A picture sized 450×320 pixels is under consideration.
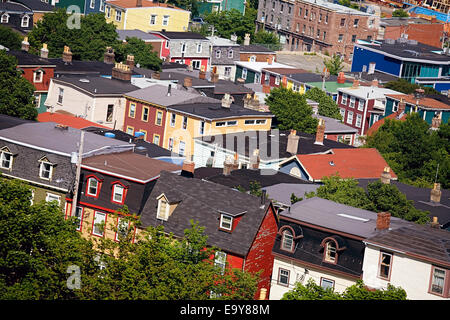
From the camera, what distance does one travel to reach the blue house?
112250 mm

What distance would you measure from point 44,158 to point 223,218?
10434mm

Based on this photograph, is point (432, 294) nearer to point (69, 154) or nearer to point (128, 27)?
point (69, 154)

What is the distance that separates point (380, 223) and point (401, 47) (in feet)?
283

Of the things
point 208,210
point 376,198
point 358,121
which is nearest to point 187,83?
point 358,121

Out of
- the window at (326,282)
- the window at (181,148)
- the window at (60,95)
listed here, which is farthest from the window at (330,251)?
the window at (60,95)

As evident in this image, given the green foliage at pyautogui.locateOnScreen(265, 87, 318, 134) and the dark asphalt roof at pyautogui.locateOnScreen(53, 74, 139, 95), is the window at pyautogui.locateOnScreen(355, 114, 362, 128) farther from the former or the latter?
the dark asphalt roof at pyautogui.locateOnScreen(53, 74, 139, 95)

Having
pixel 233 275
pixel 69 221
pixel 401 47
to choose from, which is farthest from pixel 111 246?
pixel 401 47

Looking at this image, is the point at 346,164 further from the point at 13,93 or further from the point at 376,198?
the point at 13,93

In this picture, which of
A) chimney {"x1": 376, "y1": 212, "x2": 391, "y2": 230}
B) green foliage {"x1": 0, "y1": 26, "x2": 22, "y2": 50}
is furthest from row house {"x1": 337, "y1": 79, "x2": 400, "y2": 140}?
chimney {"x1": 376, "y1": 212, "x2": 391, "y2": 230}

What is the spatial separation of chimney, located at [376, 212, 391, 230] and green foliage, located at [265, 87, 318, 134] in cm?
3811

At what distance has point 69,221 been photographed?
117ft

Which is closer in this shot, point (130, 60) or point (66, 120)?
point (66, 120)

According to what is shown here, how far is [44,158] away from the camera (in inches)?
1757

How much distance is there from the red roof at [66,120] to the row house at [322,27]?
237 feet
